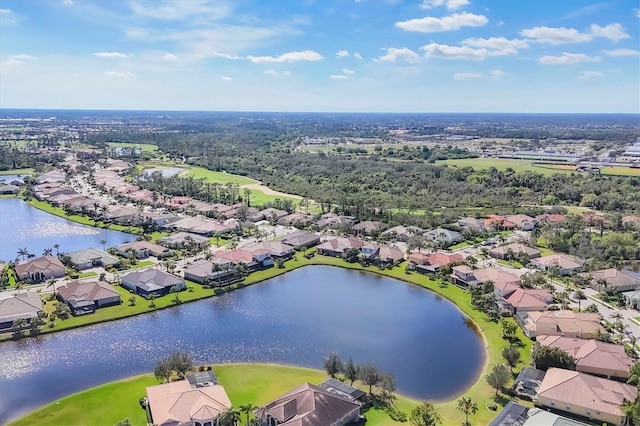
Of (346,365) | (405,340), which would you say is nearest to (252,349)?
(346,365)

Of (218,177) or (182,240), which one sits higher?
(218,177)

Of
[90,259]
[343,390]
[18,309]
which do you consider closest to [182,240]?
[90,259]

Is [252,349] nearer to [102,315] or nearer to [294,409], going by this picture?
[294,409]

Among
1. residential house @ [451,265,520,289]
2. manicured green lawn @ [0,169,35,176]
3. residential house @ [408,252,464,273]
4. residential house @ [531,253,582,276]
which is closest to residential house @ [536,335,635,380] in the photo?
residential house @ [451,265,520,289]

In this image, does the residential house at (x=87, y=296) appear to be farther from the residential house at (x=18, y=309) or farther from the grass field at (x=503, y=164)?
the grass field at (x=503, y=164)

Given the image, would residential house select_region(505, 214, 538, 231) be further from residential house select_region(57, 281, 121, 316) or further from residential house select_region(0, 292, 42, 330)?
residential house select_region(0, 292, 42, 330)

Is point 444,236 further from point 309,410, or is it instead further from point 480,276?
point 309,410

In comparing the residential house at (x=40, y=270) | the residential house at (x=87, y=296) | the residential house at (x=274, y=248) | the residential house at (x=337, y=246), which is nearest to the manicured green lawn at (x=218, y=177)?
the residential house at (x=274, y=248)
